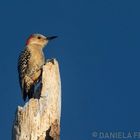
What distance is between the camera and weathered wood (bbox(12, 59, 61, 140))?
7727mm

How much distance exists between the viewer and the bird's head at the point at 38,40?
13.6 m

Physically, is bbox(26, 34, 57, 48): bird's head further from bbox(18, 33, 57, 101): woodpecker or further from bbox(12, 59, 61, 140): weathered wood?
bbox(12, 59, 61, 140): weathered wood

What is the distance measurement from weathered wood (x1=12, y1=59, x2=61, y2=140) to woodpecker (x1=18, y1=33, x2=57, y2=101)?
361 centimetres

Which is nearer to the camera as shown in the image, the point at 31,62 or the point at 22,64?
the point at 31,62

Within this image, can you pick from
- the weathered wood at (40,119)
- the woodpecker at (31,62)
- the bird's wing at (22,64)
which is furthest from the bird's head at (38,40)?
the weathered wood at (40,119)

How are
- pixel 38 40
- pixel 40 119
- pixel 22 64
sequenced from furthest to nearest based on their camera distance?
pixel 38 40, pixel 22 64, pixel 40 119

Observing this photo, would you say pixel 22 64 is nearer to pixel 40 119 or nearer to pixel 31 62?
pixel 31 62

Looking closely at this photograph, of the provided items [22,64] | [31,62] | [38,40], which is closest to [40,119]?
[31,62]

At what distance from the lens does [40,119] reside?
7.86 meters

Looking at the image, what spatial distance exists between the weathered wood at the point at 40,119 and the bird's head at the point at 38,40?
5.34m

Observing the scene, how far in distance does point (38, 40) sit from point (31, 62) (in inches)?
47.7

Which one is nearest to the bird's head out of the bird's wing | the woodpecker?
the woodpecker

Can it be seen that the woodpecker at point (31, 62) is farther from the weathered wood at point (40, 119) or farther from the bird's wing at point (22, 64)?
the weathered wood at point (40, 119)

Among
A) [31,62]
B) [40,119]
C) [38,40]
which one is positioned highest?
[38,40]
